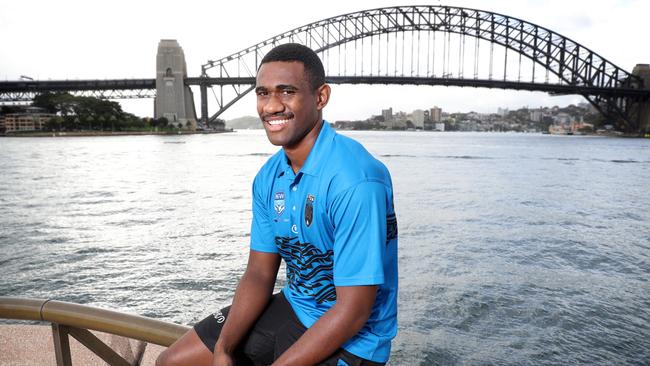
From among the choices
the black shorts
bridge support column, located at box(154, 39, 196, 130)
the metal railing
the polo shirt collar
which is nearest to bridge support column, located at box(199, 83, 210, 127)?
bridge support column, located at box(154, 39, 196, 130)

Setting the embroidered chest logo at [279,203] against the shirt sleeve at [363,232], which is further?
the embroidered chest logo at [279,203]

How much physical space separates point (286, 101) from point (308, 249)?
45 centimetres

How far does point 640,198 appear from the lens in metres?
13.2

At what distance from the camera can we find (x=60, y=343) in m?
1.74

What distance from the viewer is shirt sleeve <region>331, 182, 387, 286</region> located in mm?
1380

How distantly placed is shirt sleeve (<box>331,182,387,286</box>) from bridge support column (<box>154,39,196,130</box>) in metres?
74.8

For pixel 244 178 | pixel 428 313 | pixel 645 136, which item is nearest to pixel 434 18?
pixel 645 136

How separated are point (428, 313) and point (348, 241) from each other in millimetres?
3517

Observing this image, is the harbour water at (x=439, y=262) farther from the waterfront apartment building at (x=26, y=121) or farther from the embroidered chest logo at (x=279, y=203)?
the waterfront apartment building at (x=26, y=121)

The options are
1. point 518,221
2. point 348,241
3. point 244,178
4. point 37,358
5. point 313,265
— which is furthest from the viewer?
point 244,178

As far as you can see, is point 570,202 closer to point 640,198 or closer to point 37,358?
point 640,198

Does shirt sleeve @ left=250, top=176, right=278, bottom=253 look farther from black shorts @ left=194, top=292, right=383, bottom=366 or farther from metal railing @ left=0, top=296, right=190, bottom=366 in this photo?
metal railing @ left=0, top=296, right=190, bottom=366

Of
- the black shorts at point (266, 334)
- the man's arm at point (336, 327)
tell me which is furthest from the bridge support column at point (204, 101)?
the man's arm at point (336, 327)

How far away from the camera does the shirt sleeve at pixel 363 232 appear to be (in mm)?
1380
